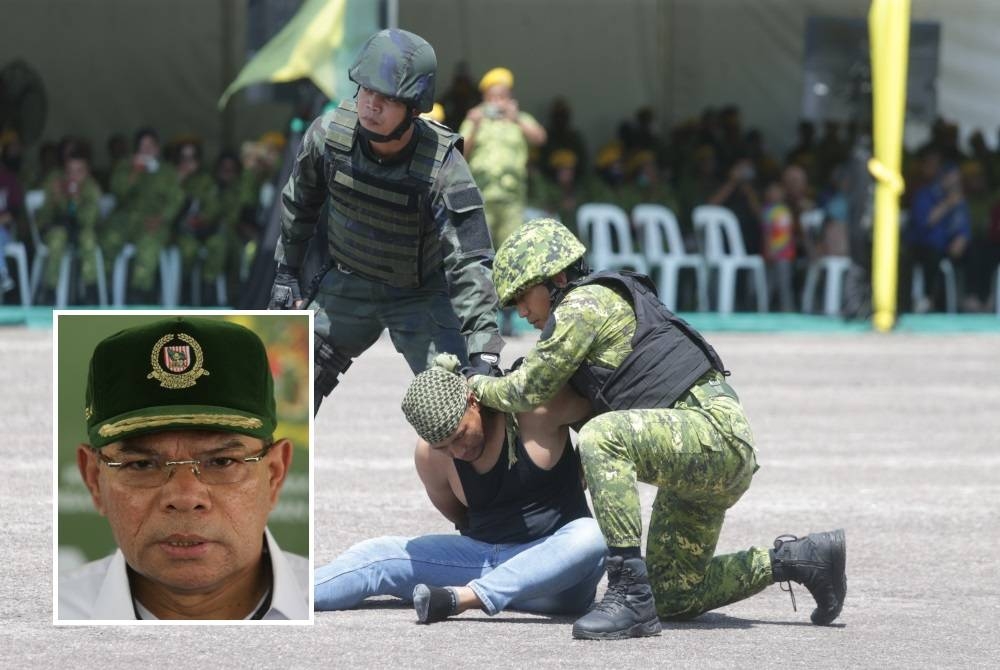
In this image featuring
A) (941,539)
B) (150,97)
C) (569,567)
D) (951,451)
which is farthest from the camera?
(150,97)

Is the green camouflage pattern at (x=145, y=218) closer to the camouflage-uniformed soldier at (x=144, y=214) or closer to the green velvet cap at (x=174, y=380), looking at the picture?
the camouflage-uniformed soldier at (x=144, y=214)

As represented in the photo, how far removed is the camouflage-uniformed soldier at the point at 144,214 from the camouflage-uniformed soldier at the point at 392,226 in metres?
9.74

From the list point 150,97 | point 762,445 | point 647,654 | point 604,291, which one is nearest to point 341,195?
point 604,291

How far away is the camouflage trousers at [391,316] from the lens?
7156 millimetres

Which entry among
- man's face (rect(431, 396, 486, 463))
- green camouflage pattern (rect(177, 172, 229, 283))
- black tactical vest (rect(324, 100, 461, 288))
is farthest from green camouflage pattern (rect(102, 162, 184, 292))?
man's face (rect(431, 396, 486, 463))

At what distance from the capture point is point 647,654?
5.69 meters

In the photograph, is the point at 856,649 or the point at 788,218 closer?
the point at 856,649

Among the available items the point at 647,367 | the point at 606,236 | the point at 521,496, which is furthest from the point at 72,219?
the point at 647,367

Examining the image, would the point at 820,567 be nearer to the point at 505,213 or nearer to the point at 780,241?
the point at 505,213

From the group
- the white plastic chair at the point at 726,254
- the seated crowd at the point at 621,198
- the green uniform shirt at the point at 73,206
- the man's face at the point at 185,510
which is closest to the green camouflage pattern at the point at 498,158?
the seated crowd at the point at 621,198

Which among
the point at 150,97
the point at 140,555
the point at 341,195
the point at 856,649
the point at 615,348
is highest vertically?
the point at 150,97

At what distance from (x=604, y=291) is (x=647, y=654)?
1.10 meters

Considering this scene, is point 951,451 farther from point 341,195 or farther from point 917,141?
point 917,141

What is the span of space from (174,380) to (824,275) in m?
14.1
